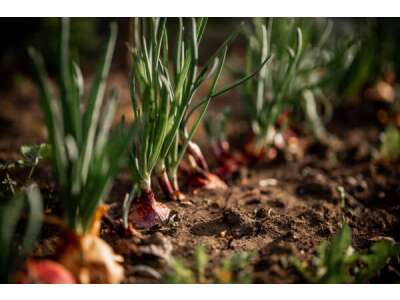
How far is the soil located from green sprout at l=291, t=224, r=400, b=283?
58 mm

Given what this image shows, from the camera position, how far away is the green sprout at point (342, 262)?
53.0 inches

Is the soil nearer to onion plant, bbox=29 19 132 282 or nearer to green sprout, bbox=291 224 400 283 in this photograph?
green sprout, bbox=291 224 400 283

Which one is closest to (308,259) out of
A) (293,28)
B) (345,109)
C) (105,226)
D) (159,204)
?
(159,204)

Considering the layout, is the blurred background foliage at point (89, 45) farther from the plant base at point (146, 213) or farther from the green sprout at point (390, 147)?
the plant base at point (146, 213)

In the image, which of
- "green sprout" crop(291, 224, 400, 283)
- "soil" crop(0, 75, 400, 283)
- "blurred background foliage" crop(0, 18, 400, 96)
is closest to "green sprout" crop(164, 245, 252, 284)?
"soil" crop(0, 75, 400, 283)

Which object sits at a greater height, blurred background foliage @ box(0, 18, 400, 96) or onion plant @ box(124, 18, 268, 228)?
blurred background foliage @ box(0, 18, 400, 96)

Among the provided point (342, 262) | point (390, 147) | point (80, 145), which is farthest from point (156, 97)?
point (390, 147)

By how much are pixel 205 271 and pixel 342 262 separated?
1.40ft

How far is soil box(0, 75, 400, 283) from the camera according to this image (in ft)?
4.89

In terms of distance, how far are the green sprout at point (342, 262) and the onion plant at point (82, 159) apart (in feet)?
2.02

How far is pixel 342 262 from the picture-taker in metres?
1.35

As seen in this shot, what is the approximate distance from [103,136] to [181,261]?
0.51 m

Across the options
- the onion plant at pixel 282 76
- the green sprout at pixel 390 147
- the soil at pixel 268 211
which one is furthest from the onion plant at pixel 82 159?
the green sprout at pixel 390 147

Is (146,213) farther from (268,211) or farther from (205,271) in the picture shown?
(268,211)
